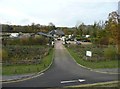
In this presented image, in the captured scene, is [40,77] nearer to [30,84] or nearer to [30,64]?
[30,84]

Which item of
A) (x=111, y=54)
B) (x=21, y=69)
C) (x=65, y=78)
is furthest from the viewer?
(x=111, y=54)

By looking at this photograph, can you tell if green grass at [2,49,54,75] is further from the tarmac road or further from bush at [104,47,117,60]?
bush at [104,47,117,60]

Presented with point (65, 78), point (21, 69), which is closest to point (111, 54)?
point (65, 78)

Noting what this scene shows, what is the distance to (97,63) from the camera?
92.9 ft

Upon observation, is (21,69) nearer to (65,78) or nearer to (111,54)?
(65,78)

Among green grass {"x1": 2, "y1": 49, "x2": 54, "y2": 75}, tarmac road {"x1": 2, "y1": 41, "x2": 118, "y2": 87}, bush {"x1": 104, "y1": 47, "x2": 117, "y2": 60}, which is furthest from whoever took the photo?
bush {"x1": 104, "y1": 47, "x2": 117, "y2": 60}

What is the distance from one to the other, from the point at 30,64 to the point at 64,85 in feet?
30.1

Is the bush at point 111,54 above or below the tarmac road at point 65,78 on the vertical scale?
above

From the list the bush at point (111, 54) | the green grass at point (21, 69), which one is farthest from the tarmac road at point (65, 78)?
the bush at point (111, 54)

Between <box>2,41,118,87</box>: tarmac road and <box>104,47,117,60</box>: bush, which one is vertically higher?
<box>104,47,117,60</box>: bush

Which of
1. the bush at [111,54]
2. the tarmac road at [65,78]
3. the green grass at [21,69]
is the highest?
the bush at [111,54]

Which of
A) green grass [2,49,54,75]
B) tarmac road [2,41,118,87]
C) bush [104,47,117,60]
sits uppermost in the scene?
bush [104,47,117,60]

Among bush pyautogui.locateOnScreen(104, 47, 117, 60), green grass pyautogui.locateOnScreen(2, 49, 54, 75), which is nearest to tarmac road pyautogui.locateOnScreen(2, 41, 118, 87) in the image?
green grass pyautogui.locateOnScreen(2, 49, 54, 75)

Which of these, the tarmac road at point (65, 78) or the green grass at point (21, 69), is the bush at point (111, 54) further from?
the green grass at point (21, 69)
